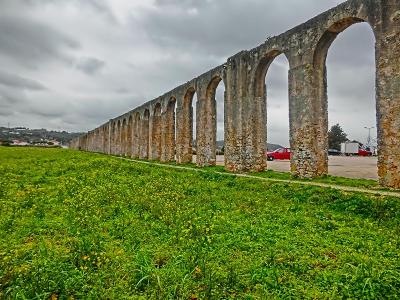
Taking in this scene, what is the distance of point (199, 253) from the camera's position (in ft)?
14.3

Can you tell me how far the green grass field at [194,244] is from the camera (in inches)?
137

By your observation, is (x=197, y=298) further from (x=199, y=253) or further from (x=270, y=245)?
(x=270, y=245)

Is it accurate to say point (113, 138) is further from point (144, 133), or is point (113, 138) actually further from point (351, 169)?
point (351, 169)

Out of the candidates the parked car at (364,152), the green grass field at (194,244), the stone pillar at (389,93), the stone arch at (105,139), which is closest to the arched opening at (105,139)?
the stone arch at (105,139)

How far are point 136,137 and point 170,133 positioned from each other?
30.4ft

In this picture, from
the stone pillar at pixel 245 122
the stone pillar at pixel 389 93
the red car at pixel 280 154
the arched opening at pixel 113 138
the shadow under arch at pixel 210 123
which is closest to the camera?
the stone pillar at pixel 389 93

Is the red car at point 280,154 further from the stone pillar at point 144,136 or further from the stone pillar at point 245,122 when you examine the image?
the stone pillar at point 245,122

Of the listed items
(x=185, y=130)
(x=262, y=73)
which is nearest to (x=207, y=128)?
(x=185, y=130)

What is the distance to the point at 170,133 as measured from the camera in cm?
2619

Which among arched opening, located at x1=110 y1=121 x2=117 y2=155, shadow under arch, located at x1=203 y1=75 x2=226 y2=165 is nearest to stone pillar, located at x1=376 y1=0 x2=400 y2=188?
shadow under arch, located at x1=203 y1=75 x2=226 y2=165

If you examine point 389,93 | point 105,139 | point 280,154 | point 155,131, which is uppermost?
point 105,139

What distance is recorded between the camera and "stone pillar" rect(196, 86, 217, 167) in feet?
65.1

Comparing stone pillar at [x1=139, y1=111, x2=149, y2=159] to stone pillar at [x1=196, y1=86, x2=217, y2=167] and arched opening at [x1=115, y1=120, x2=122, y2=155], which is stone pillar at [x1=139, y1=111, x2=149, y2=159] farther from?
stone pillar at [x1=196, y1=86, x2=217, y2=167]

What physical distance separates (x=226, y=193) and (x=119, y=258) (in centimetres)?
543
